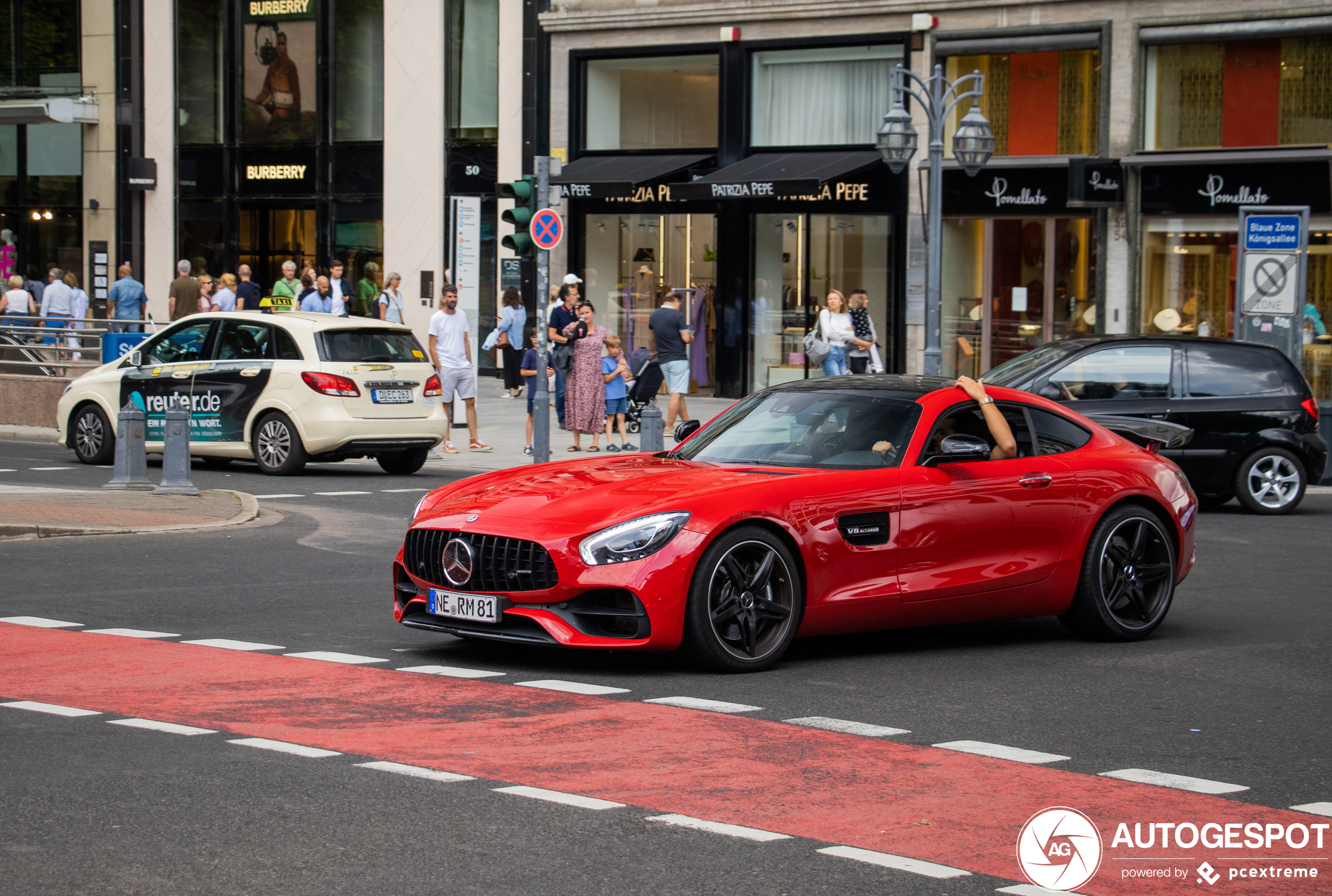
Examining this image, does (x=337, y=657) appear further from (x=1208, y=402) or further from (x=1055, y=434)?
(x=1208, y=402)

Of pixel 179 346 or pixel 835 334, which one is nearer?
pixel 179 346

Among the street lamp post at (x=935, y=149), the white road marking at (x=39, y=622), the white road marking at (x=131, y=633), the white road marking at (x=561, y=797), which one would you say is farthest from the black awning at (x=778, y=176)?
the white road marking at (x=561, y=797)

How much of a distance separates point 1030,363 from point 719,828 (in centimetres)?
1244

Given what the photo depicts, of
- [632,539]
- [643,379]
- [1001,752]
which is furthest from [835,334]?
[1001,752]

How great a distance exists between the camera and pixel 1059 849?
525cm

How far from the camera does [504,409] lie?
28.6 m

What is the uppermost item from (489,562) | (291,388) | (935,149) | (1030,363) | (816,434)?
(935,149)

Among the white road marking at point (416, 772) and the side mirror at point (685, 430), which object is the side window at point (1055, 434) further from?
the white road marking at point (416, 772)

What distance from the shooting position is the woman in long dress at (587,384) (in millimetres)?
21531

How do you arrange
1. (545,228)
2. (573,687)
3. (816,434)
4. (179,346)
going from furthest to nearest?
1. (545,228)
2. (179,346)
3. (816,434)
4. (573,687)

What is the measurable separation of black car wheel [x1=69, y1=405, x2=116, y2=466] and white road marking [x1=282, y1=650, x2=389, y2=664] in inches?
475

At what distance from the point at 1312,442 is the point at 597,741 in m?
12.4

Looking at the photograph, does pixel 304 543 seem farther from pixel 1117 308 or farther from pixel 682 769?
pixel 1117 308

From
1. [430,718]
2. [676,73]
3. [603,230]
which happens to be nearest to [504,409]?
[603,230]
